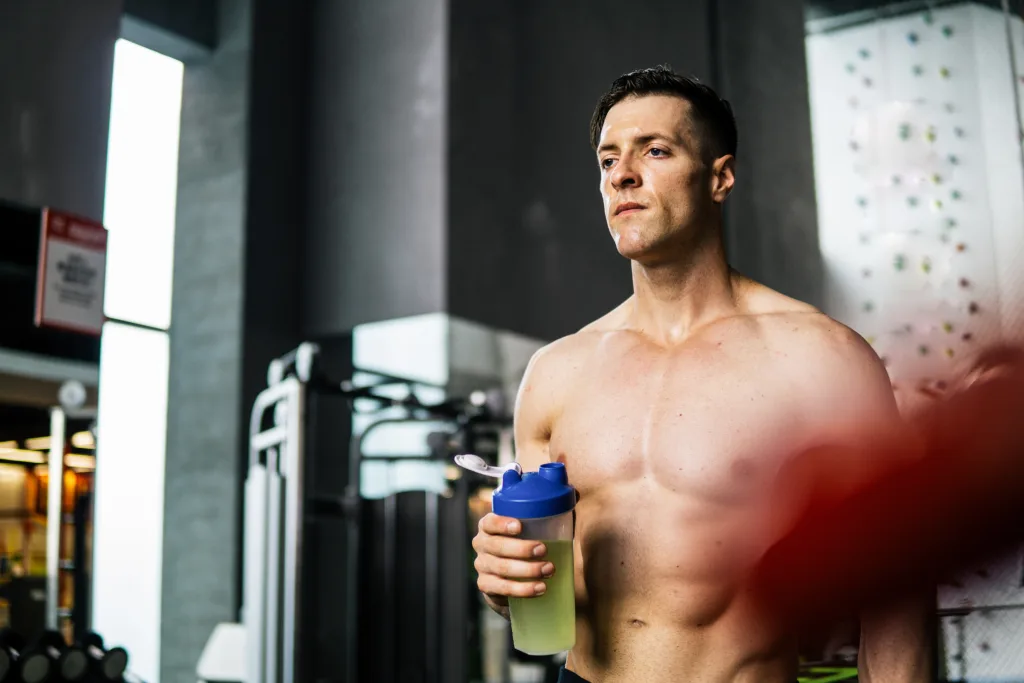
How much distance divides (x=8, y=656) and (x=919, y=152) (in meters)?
4.38

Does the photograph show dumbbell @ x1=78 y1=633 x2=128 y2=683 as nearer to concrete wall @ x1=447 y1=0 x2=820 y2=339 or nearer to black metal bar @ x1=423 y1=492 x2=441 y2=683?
black metal bar @ x1=423 y1=492 x2=441 y2=683

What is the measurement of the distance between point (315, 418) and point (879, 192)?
11.2 feet

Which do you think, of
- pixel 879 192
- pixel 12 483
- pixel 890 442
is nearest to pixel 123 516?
pixel 12 483

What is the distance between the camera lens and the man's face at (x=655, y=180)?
56.3 inches

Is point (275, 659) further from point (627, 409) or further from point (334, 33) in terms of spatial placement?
point (334, 33)

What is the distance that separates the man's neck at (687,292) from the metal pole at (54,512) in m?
3.43

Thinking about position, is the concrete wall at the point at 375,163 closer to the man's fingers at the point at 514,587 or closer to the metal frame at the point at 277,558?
the metal frame at the point at 277,558

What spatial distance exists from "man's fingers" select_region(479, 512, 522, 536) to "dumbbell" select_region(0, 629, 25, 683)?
9.41 feet

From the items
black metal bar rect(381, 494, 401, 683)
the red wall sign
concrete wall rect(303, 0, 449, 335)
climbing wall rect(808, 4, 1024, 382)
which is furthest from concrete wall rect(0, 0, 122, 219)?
climbing wall rect(808, 4, 1024, 382)

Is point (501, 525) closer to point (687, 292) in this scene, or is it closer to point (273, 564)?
point (687, 292)

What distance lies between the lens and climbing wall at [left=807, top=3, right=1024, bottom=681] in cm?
334

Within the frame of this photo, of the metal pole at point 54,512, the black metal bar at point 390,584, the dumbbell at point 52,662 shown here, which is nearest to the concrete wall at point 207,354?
the black metal bar at point 390,584

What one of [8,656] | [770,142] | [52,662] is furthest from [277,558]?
[770,142]

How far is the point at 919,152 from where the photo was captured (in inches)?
183
